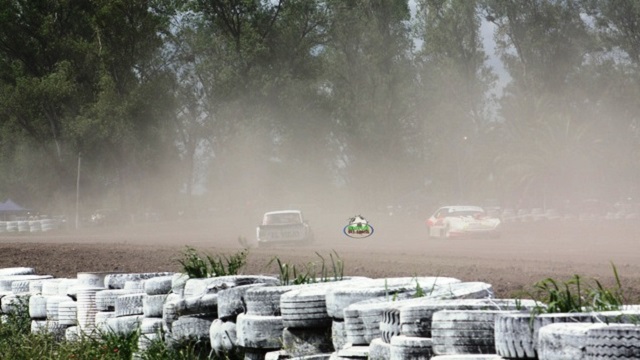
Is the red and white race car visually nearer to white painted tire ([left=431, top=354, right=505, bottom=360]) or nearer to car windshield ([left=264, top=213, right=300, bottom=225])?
car windshield ([left=264, top=213, right=300, bottom=225])

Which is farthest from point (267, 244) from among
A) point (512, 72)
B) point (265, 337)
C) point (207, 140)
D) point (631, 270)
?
point (207, 140)

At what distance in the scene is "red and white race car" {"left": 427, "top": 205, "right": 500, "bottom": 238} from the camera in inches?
1471

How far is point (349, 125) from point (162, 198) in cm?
1558

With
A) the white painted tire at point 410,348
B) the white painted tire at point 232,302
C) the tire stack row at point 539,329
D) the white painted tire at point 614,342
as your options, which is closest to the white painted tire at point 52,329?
the white painted tire at point 232,302

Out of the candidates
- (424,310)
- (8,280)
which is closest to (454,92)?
(8,280)

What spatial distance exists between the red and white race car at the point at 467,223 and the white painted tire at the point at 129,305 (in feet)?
92.1

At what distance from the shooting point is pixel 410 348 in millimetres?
5355

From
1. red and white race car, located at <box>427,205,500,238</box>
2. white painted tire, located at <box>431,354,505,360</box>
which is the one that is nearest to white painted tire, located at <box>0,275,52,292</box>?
white painted tire, located at <box>431,354,505,360</box>

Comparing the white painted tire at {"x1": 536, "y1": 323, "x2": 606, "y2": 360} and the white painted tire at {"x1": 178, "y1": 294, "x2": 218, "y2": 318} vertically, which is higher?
the white painted tire at {"x1": 178, "y1": 294, "x2": 218, "y2": 318}

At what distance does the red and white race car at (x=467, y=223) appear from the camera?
37.4 m

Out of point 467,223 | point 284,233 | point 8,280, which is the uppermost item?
point 467,223

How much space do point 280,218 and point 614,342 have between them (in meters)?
33.5

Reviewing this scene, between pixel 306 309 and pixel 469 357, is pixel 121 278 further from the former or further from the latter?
pixel 469 357

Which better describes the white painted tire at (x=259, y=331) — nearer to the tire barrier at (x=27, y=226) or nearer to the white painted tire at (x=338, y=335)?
the white painted tire at (x=338, y=335)
